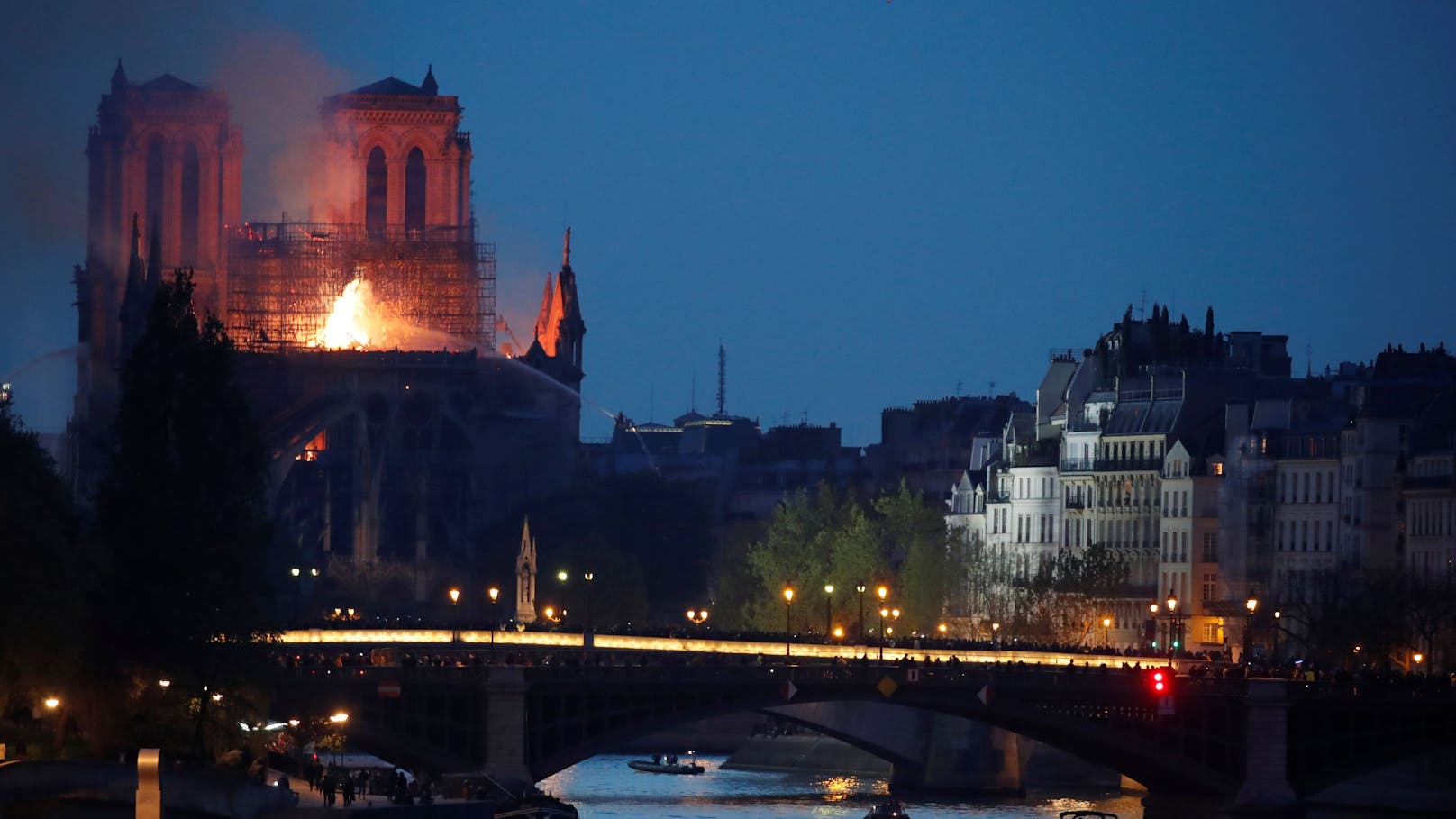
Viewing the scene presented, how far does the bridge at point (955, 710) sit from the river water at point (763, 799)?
2.62m

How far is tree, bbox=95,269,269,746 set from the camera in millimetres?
84062

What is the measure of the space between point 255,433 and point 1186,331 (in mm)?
65626

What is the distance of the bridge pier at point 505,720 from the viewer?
89.0m

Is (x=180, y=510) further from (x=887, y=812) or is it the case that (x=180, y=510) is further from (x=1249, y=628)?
(x=1249, y=628)

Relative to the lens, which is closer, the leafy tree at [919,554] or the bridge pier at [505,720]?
the bridge pier at [505,720]

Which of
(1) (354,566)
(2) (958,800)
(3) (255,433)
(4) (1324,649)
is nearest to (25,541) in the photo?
(3) (255,433)

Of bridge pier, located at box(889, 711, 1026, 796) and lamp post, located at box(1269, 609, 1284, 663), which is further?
lamp post, located at box(1269, 609, 1284, 663)

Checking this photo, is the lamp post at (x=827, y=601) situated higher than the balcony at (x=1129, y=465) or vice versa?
the balcony at (x=1129, y=465)

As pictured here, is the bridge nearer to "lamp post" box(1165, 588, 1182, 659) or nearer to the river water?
the river water

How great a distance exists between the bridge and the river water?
2.62 m

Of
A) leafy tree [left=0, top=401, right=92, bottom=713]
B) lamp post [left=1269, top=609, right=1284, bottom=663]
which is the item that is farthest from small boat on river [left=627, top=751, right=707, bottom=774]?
leafy tree [left=0, top=401, right=92, bottom=713]

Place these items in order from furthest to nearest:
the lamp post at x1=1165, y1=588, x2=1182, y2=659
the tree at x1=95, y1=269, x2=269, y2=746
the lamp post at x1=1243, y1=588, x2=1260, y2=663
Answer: the lamp post at x1=1165, y1=588, x2=1182, y2=659, the lamp post at x1=1243, y1=588, x2=1260, y2=663, the tree at x1=95, y1=269, x2=269, y2=746

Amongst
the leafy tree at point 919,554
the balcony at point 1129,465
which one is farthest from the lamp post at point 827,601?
the balcony at point 1129,465

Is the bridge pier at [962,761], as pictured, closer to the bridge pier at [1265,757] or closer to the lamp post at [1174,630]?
the lamp post at [1174,630]
